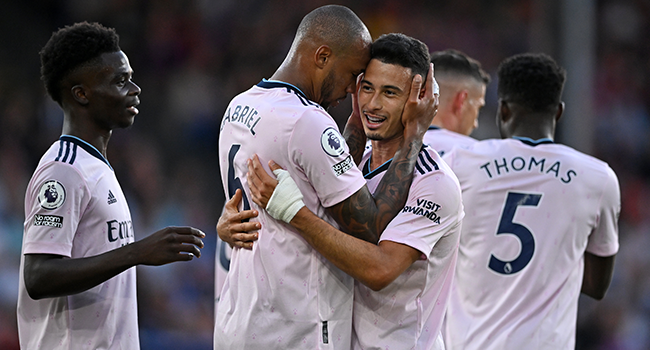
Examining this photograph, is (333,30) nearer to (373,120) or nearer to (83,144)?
(373,120)

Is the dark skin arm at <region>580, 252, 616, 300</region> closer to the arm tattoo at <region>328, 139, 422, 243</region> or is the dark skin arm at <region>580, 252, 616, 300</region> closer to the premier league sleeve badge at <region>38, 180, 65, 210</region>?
the arm tattoo at <region>328, 139, 422, 243</region>

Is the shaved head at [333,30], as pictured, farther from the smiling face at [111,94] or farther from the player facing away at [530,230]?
the player facing away at [530,230]

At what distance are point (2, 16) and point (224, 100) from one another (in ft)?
11.4

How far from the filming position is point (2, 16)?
32.9 ft

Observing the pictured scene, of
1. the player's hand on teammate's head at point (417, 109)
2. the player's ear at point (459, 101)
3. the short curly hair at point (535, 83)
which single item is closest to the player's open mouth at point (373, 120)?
the player's hand on teammate's head at point (417, 109)

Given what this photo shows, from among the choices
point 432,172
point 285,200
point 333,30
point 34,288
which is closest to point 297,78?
point 333,30

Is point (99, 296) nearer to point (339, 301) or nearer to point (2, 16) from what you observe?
point (339, 301)

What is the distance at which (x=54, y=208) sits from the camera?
330 centimetres

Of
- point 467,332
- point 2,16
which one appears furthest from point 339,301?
point 2,16

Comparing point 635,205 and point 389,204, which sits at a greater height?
point 635,205

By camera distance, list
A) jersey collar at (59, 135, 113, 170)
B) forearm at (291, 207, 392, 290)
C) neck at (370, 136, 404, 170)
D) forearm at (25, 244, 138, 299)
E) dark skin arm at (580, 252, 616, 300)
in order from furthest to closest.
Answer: dark skin arm at (580, 252, 616, 300)
jersey collar at (59, 135, 113, 170)
neck at (370, 136, 404, 170)
forearm at (25, 244, 138, 299)
forearm at (291, 207, 392, 290)

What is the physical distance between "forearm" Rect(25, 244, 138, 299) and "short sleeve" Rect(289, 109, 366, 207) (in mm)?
962

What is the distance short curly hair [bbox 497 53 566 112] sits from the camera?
4598mm

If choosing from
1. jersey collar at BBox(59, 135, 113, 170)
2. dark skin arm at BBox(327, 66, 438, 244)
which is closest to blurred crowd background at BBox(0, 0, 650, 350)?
dark skin arm at BBox(327, 66, 438, 244)
